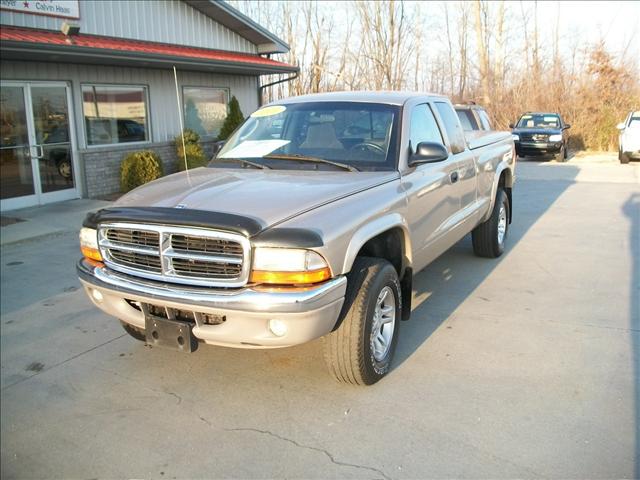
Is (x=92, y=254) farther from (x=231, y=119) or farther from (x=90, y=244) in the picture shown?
(x=231, y=119)

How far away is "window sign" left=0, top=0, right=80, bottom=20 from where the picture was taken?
1073 centimetres

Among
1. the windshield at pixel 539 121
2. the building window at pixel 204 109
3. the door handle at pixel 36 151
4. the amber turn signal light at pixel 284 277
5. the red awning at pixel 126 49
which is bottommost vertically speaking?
the amber turn signal light at pixel 284 277

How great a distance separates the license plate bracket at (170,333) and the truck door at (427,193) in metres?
1.84

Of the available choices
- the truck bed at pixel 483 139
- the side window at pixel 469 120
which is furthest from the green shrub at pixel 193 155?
the truck bed at pixel 483 139

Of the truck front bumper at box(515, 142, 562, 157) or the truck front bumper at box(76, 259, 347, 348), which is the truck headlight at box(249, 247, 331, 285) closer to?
the truck front bumper at box(76, 259, 347, 348)

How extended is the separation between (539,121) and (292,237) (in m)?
20.0

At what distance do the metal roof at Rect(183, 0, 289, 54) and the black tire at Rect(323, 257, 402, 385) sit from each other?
12.7m

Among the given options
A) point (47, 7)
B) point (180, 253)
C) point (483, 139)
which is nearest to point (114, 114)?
point (47, 7)

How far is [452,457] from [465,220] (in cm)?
304

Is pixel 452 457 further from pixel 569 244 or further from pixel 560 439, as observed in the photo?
pixel 569 244

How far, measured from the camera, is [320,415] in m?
3.60

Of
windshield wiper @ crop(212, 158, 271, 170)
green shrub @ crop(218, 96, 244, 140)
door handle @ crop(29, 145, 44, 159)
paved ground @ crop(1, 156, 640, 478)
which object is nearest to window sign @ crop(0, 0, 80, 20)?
door handle @ crop(29, 145, 44, 159)

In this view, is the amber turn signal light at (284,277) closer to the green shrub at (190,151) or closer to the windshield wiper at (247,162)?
the windshield wiper at (247,162)

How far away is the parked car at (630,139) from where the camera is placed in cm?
1781
